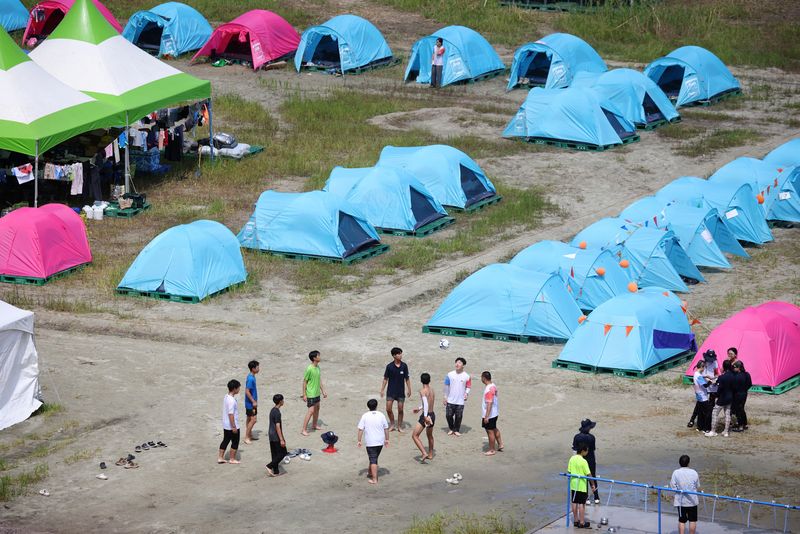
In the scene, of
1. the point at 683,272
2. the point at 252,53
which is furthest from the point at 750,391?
the point at 252,53

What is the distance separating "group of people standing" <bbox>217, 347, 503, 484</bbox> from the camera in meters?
18.2

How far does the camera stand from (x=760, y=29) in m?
49.8

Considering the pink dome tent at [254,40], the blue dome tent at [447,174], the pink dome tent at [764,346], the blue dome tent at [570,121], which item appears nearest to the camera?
the pink dome tent at [764,346]

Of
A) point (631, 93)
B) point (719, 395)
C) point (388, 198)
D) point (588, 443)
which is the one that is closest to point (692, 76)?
point (631, 93)

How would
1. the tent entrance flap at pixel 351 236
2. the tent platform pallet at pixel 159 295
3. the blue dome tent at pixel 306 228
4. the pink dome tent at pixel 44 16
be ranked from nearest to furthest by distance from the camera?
the tent platform pallet at pixel 159 295, the blue dome tent at pixel 306 228, the tent entrance flap at pixel 351 236, the pink dome tent at pixel 44 16

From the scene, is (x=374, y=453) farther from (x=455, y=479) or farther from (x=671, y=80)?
(x=671, y=80)

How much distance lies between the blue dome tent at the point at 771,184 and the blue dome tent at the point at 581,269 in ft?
23.6

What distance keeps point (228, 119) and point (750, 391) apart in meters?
22.0

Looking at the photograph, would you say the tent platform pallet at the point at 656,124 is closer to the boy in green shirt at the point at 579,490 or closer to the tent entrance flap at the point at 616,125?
the tent entrance flap at the point at 616,125

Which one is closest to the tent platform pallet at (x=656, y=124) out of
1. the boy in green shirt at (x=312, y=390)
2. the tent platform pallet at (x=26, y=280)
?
the tent platform pallet at (x=26, y=280)

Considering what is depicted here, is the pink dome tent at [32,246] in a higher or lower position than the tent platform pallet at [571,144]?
lower

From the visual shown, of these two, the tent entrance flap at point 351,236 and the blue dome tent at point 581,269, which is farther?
the tent entrance flap at point 351,236

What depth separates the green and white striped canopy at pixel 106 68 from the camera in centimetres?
3247

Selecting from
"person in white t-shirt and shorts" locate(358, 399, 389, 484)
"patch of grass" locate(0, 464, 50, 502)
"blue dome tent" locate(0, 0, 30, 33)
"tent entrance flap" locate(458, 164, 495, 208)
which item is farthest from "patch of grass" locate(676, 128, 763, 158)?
"blue dome tent" locate(0, 0, 30, 33)
